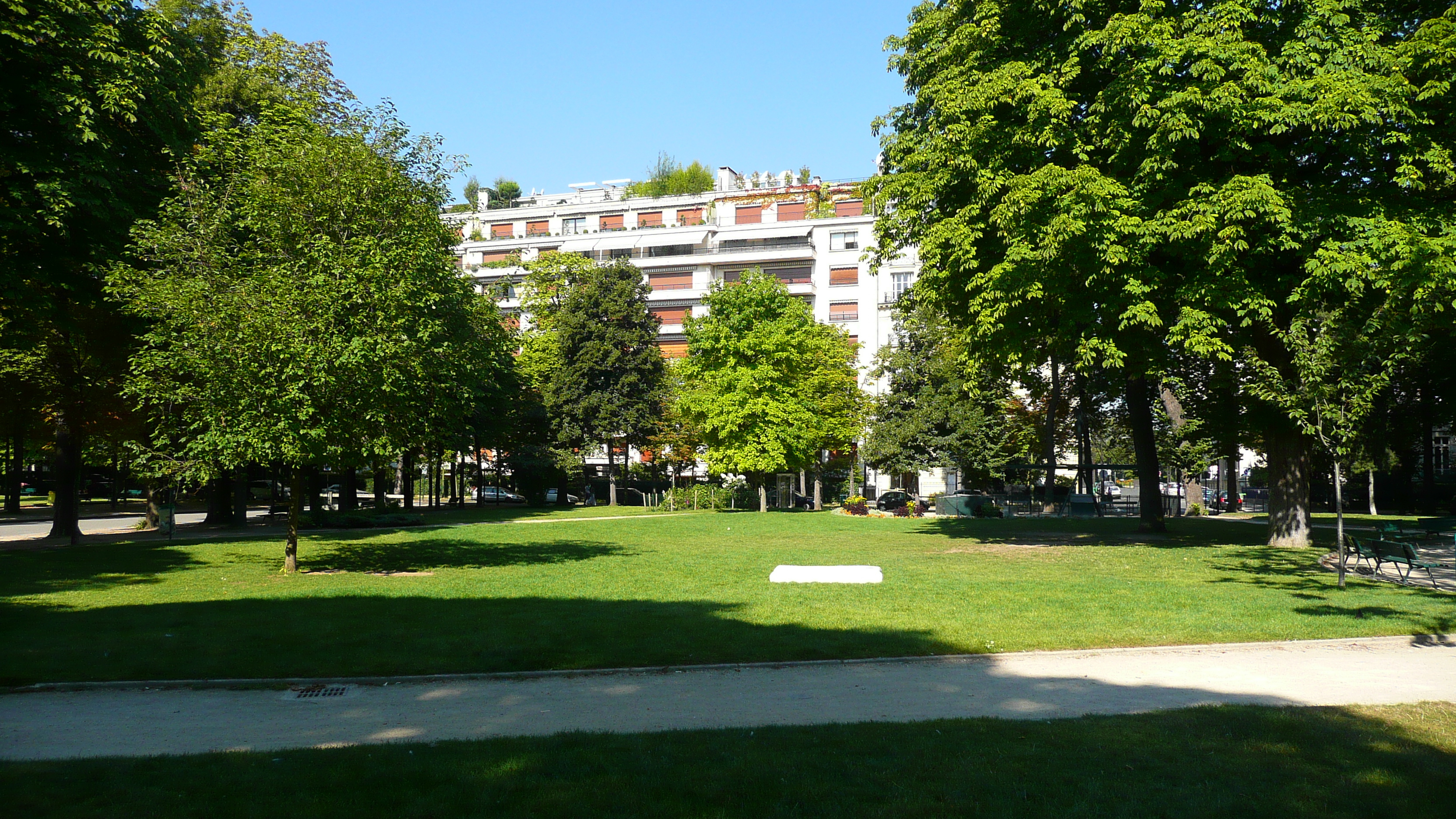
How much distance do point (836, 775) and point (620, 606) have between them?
8.72 metres

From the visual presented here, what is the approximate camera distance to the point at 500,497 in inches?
2660

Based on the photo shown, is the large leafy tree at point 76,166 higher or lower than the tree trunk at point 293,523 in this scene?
higher

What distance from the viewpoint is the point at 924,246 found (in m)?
23.6

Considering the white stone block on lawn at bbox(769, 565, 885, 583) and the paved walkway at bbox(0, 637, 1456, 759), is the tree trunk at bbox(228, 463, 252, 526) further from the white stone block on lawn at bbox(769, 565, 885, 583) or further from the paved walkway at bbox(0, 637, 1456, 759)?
the paved walkway at bbox(0, 637, 1456, 759)

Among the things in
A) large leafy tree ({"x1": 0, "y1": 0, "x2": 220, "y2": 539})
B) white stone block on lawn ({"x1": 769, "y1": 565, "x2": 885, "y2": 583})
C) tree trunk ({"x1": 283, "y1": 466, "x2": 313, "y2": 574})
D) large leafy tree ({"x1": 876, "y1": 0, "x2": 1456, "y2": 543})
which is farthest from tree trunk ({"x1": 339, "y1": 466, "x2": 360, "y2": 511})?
large leafy tree ({"x1": 876, "y1": 0, "x2": 1456, "y2": 543})

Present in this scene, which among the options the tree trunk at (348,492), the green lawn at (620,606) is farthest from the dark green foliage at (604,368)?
the green lawn at (620,606)

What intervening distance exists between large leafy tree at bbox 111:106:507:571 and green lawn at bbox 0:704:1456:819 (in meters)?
12.1

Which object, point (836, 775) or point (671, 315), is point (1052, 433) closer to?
point (671, 315)

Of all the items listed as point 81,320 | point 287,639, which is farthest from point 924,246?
point 81,320

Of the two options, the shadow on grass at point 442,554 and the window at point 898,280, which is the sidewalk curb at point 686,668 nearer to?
the shadow on grass at point 442,554

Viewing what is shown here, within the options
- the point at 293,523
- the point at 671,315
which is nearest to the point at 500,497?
the point at 671,315

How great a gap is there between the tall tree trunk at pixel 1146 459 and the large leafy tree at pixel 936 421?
59.0ft

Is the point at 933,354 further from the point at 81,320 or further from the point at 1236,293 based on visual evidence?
the point at 81,320

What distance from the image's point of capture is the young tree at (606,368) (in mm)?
56844
